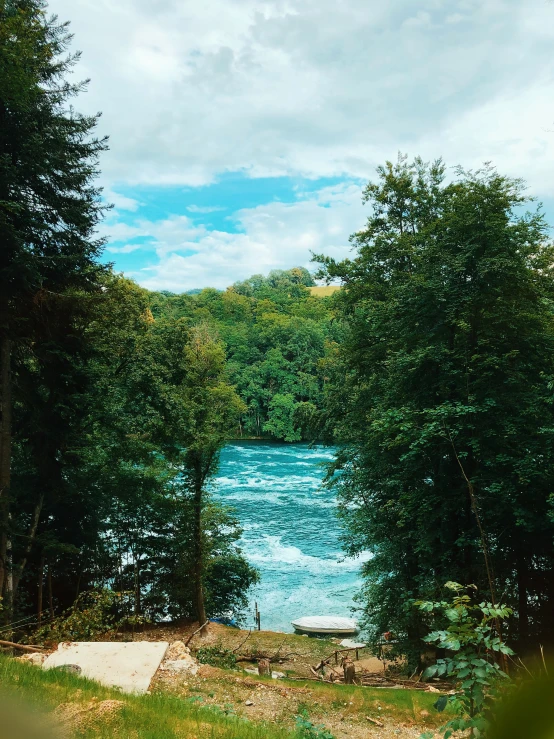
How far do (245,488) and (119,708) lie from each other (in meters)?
24.3

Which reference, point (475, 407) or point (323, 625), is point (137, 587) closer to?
point (323, 625)

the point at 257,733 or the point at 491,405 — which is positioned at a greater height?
the point at 491,405

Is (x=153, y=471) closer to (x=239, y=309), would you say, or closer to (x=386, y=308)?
(x=386, y=308)

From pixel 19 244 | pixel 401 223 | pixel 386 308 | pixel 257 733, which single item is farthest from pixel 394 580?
pixel 19 244

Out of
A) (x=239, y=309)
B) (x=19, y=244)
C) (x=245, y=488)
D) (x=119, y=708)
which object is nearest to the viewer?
(x=119, y=708)

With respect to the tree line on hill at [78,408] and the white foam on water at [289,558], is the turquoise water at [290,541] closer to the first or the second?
the white foam on water at [289,558]

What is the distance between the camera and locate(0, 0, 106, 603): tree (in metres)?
9.35

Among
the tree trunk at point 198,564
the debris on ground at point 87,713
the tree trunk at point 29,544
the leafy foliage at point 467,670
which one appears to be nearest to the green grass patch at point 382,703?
the debris on ground at point 87,713

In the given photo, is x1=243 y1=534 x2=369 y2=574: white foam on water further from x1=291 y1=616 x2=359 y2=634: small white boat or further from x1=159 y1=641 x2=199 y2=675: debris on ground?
x1=159 y1=641 x2=199 y2=675: debris on ground

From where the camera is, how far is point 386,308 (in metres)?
11.7

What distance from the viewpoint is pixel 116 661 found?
706cm

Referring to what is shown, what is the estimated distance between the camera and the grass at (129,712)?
4164 mm

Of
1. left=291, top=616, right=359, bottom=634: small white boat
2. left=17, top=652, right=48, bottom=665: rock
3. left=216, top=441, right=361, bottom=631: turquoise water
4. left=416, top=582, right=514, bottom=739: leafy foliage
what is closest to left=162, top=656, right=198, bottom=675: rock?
left=17, top=652, right=48, bottom=665: rock

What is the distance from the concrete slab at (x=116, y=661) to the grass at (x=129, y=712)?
2.92 feet
